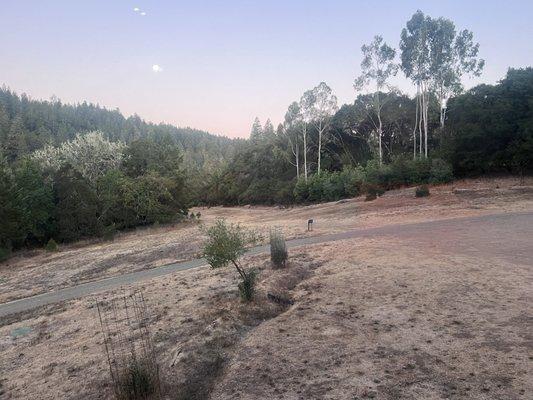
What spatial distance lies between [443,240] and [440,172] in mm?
20871

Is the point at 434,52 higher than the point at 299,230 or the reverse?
higher

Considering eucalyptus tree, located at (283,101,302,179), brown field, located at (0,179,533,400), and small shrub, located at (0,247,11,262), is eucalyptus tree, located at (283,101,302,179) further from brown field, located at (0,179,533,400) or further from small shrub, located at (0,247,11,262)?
brown field, located at (0,179,533,400)

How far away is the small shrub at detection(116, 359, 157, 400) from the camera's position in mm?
6496

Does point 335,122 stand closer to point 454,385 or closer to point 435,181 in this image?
point 435,181

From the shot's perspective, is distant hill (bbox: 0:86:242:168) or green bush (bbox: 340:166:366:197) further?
distant hill (bbox: 0:86:242:168)

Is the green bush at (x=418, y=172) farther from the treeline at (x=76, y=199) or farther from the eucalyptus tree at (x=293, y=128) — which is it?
the treeline at (x=76, y=199)

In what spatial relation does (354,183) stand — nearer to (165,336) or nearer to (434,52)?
(434,52)

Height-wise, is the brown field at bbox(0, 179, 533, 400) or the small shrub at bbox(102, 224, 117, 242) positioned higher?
the brown field at bbox(0, 179, 533, 400)

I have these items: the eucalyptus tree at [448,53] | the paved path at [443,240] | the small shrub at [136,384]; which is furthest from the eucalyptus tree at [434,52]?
the small shrub at [136,384]

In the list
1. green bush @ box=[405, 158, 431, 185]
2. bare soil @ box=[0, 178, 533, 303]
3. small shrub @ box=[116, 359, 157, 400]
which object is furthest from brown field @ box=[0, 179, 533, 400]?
green bush @ box=[405, 158, 431, 185]

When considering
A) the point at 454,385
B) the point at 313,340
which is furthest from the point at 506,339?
the point at 313,340

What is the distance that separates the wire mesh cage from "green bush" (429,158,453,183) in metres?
30.3

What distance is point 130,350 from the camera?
9.09m

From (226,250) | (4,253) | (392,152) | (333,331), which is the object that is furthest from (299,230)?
(392,152)
